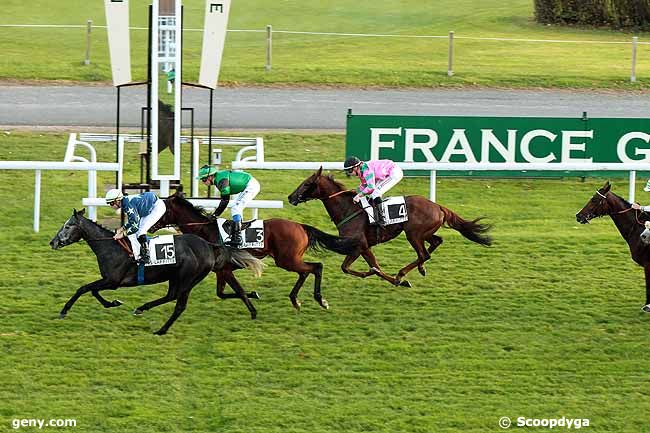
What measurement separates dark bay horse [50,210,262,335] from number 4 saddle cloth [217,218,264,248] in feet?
1.63

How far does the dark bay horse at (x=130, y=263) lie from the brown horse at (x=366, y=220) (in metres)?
1.64

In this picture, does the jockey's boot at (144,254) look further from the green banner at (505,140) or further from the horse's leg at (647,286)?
the green banner at (505,140)

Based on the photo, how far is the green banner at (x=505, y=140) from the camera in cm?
1639

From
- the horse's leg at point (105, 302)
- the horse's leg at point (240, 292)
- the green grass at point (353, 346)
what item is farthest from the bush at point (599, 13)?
the horse's leg at point (105, 302)

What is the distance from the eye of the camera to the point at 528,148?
54.6 ft

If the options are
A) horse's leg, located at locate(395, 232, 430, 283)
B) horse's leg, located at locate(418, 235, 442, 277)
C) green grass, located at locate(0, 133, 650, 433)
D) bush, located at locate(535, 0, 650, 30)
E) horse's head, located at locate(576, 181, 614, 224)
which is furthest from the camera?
bush, located at locate(535, 0, 650, 30)

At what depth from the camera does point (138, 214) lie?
1111cm

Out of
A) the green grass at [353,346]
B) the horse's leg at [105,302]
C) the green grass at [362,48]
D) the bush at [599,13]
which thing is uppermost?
the bush at [599,13]

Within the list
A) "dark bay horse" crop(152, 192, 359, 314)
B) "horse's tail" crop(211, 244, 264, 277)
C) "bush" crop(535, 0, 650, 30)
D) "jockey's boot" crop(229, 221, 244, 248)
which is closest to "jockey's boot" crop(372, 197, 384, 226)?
"dark bay horse" crop(152, 192, 359, 314)

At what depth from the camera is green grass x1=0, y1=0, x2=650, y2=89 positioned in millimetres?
22984

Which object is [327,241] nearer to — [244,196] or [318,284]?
[318,284]

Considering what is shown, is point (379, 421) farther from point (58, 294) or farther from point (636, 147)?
point (636, 147)

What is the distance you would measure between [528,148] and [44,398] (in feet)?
28.9

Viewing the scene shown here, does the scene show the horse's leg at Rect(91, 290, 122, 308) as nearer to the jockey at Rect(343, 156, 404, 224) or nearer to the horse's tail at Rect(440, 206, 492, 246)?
the jockey at Rect(343, 156, 404, 224)
